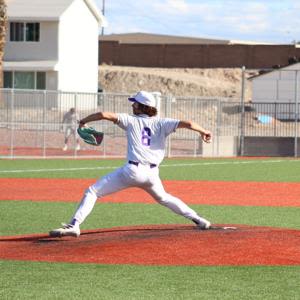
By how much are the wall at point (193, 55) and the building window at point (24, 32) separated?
94.6ft

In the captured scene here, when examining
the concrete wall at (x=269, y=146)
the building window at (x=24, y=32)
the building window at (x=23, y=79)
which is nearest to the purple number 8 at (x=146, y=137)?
the concrete wall at (x=269, y=146)

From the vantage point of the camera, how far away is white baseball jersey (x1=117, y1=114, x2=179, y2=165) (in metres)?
13.1

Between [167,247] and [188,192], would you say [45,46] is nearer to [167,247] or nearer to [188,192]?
[188,192]

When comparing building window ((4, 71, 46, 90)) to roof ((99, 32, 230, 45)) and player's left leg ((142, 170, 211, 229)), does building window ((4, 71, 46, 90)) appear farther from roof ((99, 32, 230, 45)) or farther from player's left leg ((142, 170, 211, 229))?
roof ((99, 32, 230, 45))

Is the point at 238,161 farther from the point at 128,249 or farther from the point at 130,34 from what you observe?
the point at 130,34

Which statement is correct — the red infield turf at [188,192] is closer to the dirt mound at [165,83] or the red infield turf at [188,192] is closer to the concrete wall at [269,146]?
the concrete wall at [269,146]

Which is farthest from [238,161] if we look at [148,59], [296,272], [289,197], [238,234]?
[148,59]

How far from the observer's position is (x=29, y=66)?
58594 millimetres

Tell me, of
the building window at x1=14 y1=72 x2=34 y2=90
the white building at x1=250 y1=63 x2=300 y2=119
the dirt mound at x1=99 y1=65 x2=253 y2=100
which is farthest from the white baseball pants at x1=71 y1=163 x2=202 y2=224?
the dirt mound at x1=99 y1=65 x2=253 y2=100

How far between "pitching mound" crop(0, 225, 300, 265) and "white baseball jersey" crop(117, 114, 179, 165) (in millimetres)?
1035

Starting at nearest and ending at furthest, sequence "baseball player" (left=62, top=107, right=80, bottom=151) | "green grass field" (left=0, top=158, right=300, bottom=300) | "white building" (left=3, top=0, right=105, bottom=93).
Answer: "green grass field" (left=0, top=158, right=300, bottom=300)
"baseball player" (left=62, top=107, right=80, bottom=151)
"white building" (left=3, top=0, right=105, bottom=93)

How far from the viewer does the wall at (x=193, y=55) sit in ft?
281

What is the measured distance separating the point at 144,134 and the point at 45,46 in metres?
48.0

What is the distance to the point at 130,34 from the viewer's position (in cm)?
11056
